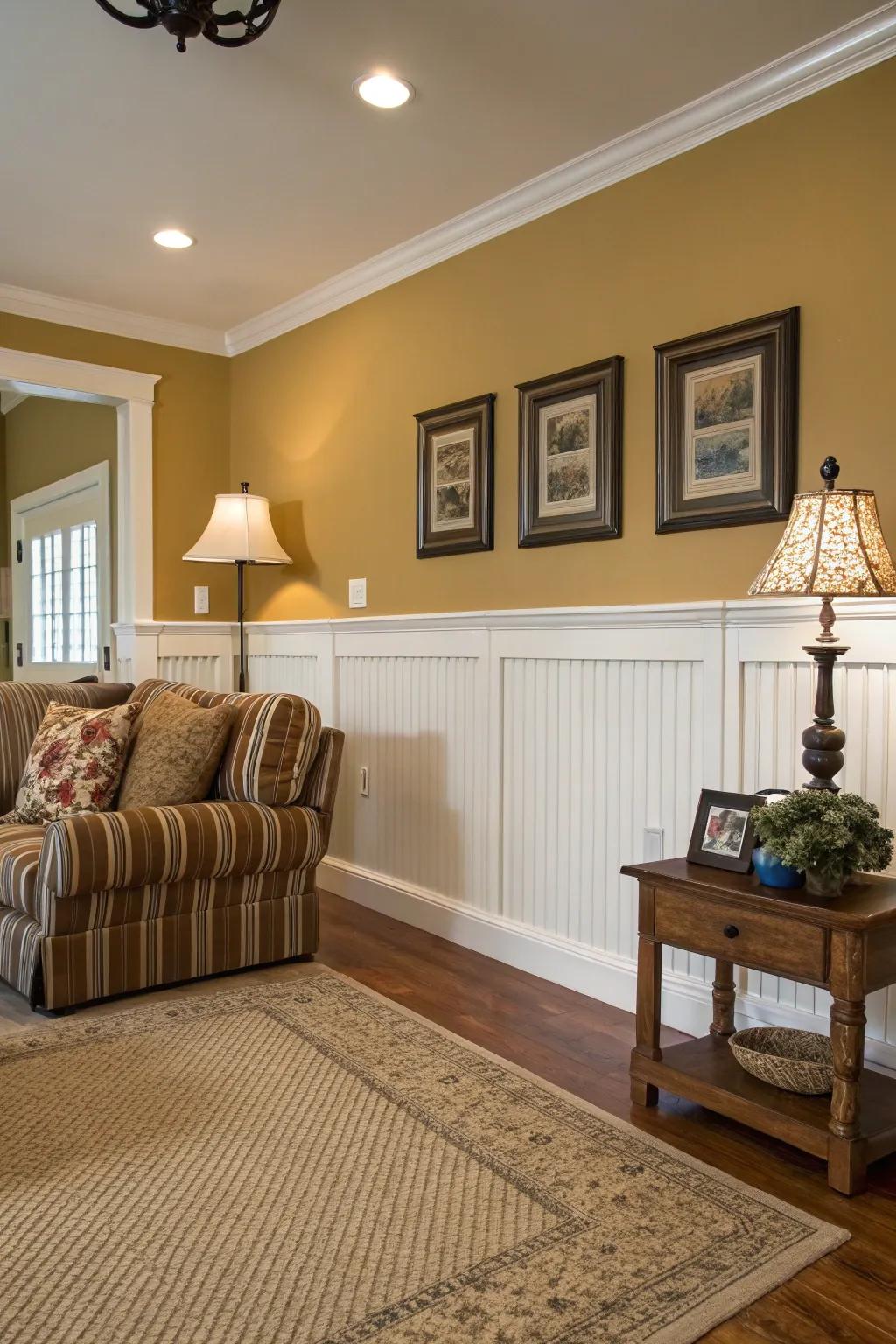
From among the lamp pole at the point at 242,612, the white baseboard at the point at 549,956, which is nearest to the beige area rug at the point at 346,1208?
the white baseboard at the point at 549,956

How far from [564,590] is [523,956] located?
1166mm

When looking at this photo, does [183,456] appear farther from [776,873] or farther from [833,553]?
[776,873]

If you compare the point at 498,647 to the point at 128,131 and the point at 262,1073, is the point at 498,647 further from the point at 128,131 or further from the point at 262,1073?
the point at 128,131

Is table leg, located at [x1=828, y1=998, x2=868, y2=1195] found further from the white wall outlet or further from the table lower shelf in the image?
the white wall outlet

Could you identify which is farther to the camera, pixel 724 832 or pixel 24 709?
pixel 24 709

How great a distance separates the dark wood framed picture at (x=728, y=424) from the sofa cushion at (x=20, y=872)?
196 cm

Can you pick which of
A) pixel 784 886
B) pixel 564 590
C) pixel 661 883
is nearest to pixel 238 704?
pixel 564 590

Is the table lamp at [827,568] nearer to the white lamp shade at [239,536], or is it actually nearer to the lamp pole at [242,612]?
the white lamp shade at [239,536]

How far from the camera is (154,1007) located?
2783 millimetres

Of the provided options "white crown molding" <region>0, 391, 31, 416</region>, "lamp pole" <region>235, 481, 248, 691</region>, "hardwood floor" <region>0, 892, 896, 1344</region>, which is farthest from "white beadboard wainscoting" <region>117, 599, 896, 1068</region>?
"white crown molding" <region>0, 391, 31, 416</region>

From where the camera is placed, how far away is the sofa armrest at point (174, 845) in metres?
2.64

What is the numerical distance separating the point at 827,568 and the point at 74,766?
2.28 m

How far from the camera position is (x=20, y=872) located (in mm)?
2750

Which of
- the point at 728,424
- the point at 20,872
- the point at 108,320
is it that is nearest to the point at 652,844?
the point at 728,424
